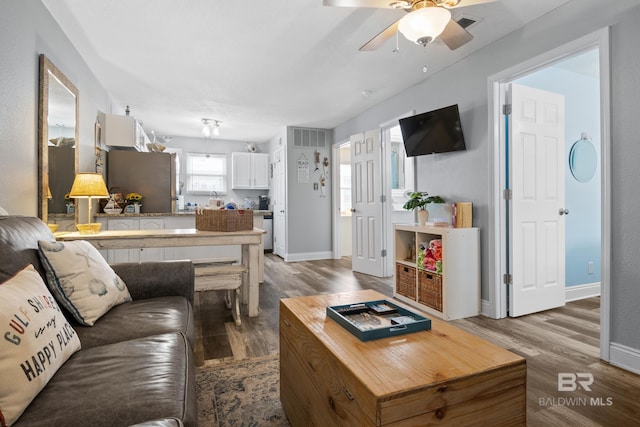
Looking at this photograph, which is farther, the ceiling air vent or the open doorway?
the open doorway

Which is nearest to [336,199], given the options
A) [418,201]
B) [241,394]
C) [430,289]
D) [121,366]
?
[418,201]

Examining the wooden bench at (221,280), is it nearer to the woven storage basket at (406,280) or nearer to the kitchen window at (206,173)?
the woven storage basket at (406,280)

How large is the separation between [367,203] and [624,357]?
328 cm

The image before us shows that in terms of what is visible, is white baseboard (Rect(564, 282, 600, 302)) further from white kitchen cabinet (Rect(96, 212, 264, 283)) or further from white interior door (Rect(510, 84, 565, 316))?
white kitchen cabinet (Rect(96, 212, 264, 283))

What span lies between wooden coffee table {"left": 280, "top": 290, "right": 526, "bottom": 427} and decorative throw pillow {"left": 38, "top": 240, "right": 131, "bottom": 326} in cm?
101

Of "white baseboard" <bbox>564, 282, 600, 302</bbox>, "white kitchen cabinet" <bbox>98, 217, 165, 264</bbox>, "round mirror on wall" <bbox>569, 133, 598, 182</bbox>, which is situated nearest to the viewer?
"white baseboard" <bbox>564, 282, 600, 302</bbox>

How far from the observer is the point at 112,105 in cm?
452

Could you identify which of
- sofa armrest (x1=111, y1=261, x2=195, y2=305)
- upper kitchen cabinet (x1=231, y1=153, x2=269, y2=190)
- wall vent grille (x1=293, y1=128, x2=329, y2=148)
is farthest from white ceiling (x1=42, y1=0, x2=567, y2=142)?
upper kitchen cabinet (x1=231, y1=153, x2=269, y2=190)

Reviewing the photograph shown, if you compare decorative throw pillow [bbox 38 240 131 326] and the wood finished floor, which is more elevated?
decorative throw pillow [bbox 38 240 131 326]

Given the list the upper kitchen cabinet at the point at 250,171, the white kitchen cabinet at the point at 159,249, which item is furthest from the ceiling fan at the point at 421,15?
the upper kitchen cabinet at the point at 250,171

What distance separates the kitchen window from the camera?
734 cm

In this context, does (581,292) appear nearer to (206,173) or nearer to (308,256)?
(308,256)

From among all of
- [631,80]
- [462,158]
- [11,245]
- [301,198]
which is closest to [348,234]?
[301,198]

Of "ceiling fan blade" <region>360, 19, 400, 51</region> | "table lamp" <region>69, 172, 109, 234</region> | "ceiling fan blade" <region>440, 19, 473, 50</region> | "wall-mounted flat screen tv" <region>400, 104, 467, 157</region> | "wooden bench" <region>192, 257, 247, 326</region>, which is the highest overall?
"ceiling fan blade" <region>360, 19, 400, 51</region>
